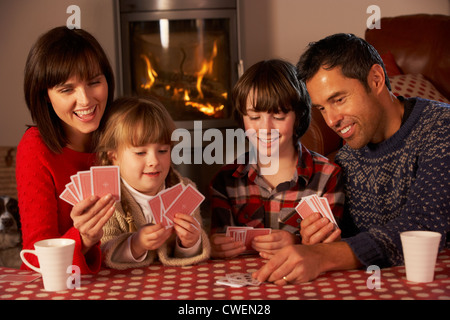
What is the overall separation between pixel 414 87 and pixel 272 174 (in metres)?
1.80

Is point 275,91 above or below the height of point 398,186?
above

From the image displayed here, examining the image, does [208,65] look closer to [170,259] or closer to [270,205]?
[270,205]

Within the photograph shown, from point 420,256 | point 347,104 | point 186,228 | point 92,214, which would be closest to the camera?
point 420,256

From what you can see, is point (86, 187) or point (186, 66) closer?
point (86, 187)

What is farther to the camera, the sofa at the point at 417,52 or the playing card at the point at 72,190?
the sofa at the point at 417,52

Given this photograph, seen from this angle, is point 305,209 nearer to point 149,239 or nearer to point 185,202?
point 185,202

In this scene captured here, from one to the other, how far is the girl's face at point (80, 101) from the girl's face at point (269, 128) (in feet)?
1.69

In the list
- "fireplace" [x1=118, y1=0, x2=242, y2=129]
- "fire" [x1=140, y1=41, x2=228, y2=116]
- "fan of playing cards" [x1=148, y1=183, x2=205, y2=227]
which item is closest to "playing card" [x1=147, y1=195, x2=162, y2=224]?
"fan of playing cards" [x1=148, y1=183, x2=205, y2=227]

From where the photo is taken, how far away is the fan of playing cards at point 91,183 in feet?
4.95

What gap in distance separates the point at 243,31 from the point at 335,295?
11.3ft

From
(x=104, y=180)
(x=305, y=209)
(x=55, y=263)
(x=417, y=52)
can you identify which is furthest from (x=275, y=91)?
(x=417, y=52)

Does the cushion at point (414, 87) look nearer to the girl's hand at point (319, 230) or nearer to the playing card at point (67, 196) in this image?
the girl's hand at point (319, 230)

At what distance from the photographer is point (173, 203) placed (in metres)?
1.57

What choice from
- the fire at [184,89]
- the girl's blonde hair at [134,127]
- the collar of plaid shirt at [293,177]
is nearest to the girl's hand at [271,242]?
the collar of plaid shirt at [293,177]
